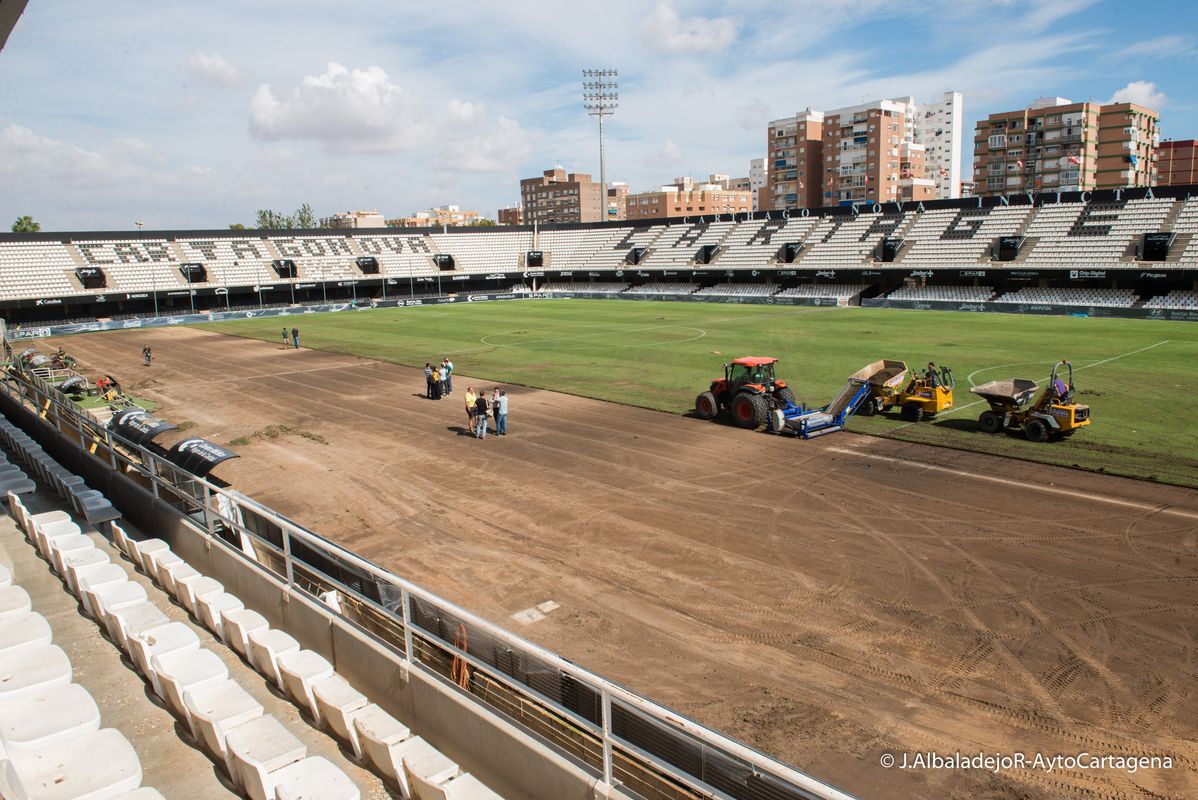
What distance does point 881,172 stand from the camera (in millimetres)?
132500

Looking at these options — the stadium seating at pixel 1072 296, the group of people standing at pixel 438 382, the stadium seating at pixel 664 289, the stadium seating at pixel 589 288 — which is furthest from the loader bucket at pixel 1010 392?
the stadium seating at pixel 589 288

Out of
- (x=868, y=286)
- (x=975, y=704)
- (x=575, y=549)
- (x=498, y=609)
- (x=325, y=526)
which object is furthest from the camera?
(x=868, y=286)

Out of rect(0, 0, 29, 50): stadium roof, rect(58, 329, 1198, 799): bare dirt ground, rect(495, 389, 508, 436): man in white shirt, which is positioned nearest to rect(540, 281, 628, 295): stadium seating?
rect(495, 389, 508, 436): man in white shirt

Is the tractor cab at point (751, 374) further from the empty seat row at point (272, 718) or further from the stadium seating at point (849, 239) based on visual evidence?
the stadium seating at point (849, 239)

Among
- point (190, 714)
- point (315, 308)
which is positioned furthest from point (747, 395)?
point (315, 308)

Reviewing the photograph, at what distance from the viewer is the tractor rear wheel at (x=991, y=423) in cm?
2120

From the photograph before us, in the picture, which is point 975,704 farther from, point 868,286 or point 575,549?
point 868,286

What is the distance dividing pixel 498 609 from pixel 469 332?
129 feet

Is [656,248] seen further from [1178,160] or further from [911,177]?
[1178,160]

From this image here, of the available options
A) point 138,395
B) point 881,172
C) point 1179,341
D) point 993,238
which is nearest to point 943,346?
point 1179,341

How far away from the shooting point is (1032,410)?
67.4 ft

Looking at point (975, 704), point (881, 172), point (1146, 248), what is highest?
point (881, 172)

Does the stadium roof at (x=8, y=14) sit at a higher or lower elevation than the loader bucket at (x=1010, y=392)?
higher

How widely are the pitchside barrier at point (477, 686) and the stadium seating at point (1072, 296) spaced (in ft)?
180
